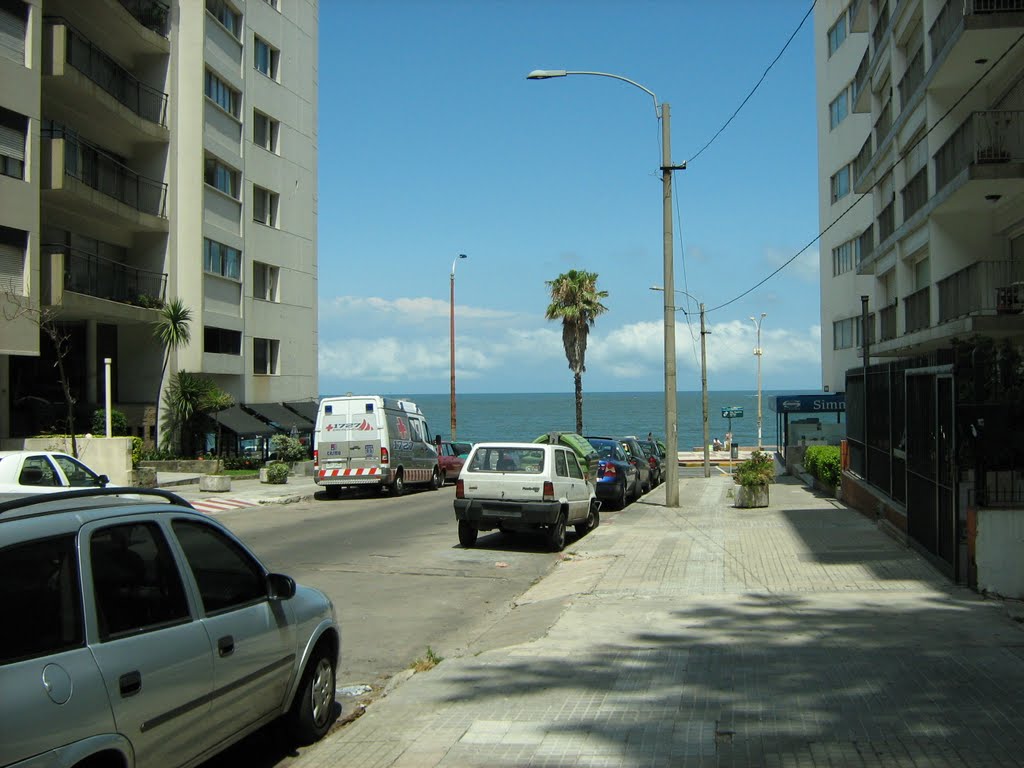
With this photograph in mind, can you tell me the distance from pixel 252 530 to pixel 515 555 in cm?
592

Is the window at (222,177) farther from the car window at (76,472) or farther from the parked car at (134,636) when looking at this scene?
the parked car at (134,636)

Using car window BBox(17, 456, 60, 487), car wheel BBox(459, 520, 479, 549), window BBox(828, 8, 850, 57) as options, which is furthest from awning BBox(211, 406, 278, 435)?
window BBox(828, 8, 850, 57)

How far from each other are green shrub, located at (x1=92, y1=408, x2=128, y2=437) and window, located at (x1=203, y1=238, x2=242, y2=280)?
700 centimetres

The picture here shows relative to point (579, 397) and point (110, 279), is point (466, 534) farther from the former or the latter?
point (579, 397)

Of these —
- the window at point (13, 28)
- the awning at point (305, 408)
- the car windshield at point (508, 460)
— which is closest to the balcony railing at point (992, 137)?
the car windshield at point (508, 460)

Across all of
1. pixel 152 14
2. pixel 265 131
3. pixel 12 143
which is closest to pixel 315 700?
pixel 12 143

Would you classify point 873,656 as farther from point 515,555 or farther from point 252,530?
point 252,530

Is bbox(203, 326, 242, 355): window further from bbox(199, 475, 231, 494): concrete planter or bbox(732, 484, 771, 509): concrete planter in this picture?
bbox(732, 484, 771, 509): concrete planter

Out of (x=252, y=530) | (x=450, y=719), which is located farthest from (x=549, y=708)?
(x=252, y=530)

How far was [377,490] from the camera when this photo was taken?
1096 inches

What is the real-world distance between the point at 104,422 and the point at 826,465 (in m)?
21.4

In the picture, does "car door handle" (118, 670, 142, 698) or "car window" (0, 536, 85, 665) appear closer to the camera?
"car window" (0, 536, 85, 665)

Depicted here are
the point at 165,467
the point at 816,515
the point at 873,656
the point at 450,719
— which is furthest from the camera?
the point at 165,467

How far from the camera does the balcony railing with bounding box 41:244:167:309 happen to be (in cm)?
2912
